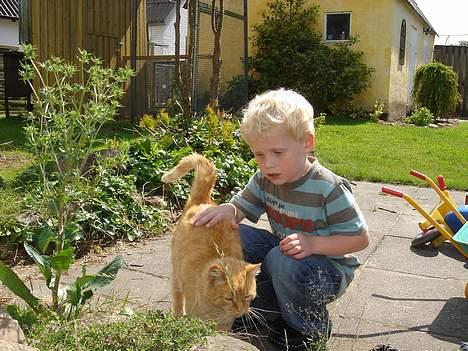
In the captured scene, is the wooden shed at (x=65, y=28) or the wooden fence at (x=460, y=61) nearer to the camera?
the wooden shed at (x=65, y=28)

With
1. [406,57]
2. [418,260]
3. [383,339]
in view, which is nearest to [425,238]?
[418,260]

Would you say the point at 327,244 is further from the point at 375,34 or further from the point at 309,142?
the point at 375,34

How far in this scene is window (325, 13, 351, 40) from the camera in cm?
1455

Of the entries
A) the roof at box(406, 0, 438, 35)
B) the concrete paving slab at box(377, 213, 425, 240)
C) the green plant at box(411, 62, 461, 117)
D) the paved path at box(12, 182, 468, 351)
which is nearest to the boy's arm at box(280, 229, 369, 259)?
the paved path at box(12, 182, 468, 351)

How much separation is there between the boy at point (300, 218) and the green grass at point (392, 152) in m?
4.32

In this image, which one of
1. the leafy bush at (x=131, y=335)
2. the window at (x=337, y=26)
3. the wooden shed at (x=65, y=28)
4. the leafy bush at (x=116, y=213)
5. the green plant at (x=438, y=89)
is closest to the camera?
the leafy bush at (x=131, y=335)

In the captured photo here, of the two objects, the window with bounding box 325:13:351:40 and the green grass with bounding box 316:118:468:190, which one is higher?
the window with bounding box 325:13:351:40

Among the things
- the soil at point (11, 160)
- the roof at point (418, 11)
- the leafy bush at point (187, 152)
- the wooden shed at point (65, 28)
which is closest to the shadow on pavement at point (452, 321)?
the leafy bush at point (187, 152)

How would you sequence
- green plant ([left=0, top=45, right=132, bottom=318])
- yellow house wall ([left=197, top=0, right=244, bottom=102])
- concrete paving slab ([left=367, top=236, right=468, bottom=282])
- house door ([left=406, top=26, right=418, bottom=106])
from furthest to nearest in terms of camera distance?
house door ([left=406, top=26, right=418, bottom=106]), yellow house wall ([left=197, top=0, right=244, bottom=102]), concrete paving slab ([left=367, top=236, right=468, bottom=282]), green plant ([left=0, top=45, right=132, bottom=318])

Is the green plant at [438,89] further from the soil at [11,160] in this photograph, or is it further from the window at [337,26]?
the soil at [11,160]

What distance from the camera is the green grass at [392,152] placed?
696 centimetres

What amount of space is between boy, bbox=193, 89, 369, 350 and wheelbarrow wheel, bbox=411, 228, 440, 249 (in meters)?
1.60

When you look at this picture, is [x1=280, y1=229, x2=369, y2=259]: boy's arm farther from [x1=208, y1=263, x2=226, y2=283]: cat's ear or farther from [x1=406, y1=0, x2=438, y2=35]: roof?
[x1=406, y1=0, x2=438, y2=35]: roof

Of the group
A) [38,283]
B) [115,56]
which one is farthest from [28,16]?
[38,283]
